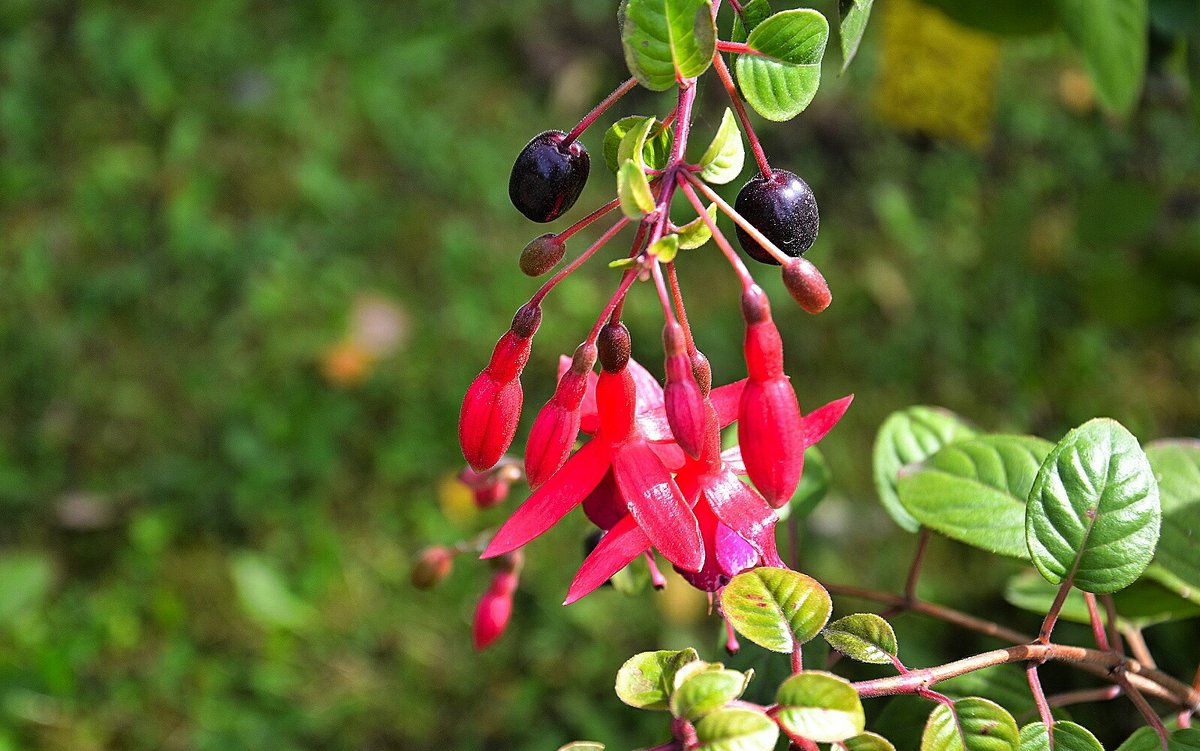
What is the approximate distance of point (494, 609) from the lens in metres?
0.81

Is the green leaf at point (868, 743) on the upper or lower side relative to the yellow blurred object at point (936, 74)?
lower

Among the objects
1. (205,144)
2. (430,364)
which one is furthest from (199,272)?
(430,364)

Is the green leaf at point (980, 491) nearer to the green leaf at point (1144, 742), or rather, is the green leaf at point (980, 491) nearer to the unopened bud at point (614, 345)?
the green leaf at point (1144, 742)

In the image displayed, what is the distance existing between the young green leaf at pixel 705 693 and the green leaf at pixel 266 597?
1.13m

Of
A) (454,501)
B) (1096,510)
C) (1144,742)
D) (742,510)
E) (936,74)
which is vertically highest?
(936,74)

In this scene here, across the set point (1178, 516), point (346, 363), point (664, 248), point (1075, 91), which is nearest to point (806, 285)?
point (664, 248)

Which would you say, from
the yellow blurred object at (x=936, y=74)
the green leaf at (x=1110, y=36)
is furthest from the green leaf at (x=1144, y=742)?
the yellow blurred object at (x=936, y=74)

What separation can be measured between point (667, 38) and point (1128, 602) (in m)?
0.56

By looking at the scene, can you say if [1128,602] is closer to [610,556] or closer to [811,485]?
[811,485]

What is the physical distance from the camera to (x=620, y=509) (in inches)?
21.9

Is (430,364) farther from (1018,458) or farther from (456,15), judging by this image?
(1018,458)

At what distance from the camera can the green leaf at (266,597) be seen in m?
1.49

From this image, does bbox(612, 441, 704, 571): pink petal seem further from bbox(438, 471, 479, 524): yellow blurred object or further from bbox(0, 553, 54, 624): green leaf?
bbox(0, 553, 54, 624): green leaf

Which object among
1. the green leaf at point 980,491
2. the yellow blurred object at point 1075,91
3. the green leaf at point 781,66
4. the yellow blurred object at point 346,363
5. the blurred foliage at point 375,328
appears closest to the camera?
the green leaf at point 781,66
